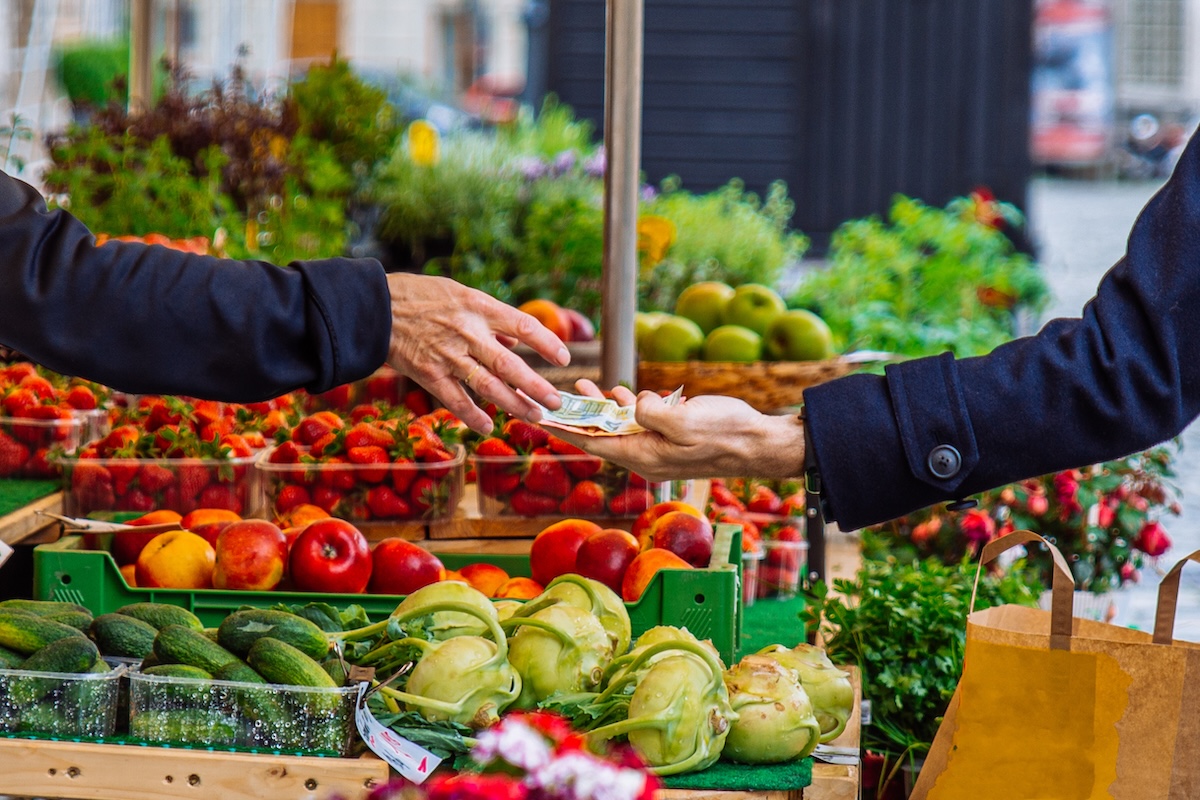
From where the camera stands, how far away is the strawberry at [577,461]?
2486 mm

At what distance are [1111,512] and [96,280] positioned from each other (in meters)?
2.80

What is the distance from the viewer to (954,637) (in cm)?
243

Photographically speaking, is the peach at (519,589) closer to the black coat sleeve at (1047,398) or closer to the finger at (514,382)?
the finger at (514,382)

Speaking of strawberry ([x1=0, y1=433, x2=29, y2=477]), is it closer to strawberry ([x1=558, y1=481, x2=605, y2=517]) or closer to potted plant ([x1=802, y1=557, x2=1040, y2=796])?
strawberry ([x1=558, y1=481, x2=605, y2=517])

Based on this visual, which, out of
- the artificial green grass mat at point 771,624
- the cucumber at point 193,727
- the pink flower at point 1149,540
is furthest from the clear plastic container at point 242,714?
the pink flower at point 1149,540

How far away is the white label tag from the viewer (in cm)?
163

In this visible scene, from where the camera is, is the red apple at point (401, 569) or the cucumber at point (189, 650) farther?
the red apple at point (401, 569)

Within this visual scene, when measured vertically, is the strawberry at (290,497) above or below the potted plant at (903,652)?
above

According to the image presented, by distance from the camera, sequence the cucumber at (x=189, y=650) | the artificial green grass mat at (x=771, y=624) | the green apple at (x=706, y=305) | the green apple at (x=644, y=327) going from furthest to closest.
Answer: the green apple at (x=706, y=305), the green apple at (x=644, y=327), the artificial green grass mat at (x=771, y=624), the cucumber at (x=189, y=650)

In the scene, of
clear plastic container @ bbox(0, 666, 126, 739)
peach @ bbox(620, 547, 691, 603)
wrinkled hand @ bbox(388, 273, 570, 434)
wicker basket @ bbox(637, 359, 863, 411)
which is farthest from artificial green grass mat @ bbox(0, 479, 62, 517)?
wicker basket @ bbox(637, 359, 863, 411)

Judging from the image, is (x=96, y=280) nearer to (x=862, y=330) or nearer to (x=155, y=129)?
(x=155, y=129)

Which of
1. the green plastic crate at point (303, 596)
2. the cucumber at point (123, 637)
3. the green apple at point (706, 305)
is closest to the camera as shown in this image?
the cucumber at point (123, 637)

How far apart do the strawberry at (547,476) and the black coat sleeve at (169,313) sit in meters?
0.77

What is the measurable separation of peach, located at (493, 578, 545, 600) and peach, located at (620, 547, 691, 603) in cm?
16
